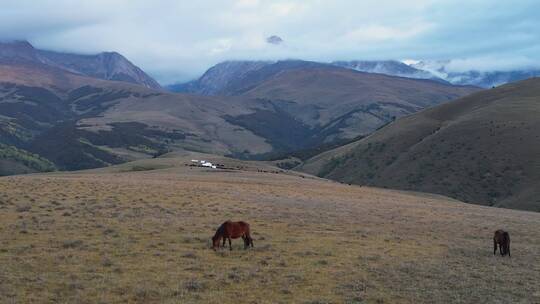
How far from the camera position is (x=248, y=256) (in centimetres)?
2320

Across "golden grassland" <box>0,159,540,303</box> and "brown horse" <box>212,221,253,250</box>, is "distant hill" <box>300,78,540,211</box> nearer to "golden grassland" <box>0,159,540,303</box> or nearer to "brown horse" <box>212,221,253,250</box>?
"golden grassland" <box>0,159,540,303</box>

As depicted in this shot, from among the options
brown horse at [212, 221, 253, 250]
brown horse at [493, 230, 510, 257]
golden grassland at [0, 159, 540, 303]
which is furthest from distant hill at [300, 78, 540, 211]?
brown horse at [212, 221, 253, 250]

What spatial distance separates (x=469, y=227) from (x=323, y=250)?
1629 centimetres

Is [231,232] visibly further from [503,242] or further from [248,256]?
[503,242]

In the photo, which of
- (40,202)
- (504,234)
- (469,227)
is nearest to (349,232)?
(504,234)

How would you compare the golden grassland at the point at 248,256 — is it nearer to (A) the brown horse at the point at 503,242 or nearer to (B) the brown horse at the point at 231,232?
(B) the brown horse at the point at 231,232

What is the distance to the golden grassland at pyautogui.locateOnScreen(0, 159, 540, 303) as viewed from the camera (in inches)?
703

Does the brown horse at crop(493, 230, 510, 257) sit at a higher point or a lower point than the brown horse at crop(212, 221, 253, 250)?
lower

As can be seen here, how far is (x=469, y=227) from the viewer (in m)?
37.1

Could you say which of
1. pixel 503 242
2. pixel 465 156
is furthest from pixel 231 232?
pixel 465 156

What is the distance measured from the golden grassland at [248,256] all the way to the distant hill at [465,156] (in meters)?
80.1

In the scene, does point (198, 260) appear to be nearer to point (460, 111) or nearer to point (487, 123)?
point (487, 123)

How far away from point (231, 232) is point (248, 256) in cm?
179

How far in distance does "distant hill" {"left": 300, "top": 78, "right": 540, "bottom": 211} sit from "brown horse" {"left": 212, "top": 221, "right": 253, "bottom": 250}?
91.6 m
